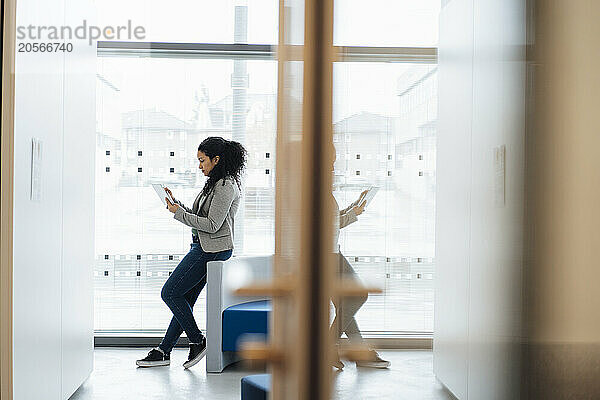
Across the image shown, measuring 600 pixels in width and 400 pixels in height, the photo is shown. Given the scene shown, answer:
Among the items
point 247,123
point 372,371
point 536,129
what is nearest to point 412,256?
point 372,371

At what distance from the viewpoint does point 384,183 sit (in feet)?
2.96

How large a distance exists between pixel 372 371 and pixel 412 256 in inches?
6.1

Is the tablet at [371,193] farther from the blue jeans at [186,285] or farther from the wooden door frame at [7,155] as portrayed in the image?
the blue jeans at [186,285]

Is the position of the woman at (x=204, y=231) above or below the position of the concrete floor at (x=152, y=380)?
above

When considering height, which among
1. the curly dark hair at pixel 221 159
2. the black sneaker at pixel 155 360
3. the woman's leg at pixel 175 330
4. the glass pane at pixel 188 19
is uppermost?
the glass pane at pixel 188 19

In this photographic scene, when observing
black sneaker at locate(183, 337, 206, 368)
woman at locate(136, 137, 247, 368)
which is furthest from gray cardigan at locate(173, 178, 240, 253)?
black sneaker at locate(183, 337, 206, 368)

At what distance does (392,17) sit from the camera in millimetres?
908

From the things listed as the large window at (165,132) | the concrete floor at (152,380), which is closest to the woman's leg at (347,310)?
the concrete floor at (152,380)

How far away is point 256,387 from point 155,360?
84.4 inches

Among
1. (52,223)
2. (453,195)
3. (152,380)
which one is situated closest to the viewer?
(453,195)

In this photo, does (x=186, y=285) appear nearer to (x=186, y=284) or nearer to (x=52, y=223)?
(x=186, y=284)

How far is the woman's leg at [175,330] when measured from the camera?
4.08 m

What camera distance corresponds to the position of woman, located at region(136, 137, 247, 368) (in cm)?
399

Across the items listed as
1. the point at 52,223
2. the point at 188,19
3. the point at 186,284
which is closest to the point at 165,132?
the point at 188,19
